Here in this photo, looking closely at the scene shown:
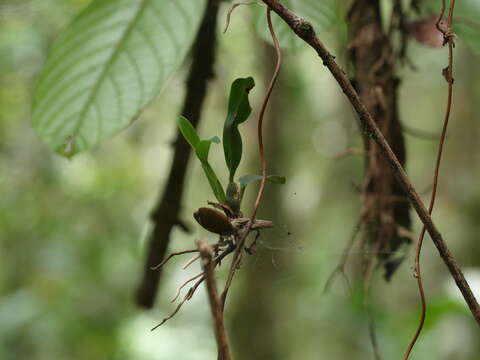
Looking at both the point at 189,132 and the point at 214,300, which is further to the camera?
the point at 189,132

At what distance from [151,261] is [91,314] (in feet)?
4.24

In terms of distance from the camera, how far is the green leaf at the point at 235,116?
1.23 ft

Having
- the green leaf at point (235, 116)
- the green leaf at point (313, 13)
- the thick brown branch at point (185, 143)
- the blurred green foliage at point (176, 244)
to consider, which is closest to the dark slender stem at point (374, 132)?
the green leaf at point (235, 116)

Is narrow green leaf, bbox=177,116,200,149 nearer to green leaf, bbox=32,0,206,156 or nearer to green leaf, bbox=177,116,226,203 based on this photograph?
green leaf, bbox=177,116,226,203

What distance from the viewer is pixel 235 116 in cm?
38

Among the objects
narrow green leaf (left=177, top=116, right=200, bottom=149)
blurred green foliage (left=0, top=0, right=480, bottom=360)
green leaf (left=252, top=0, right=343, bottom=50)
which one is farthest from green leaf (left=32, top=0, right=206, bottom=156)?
blurred green foliage (left=0, top=0, right=480, bottom=360)

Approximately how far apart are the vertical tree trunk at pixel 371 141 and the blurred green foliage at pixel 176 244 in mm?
371

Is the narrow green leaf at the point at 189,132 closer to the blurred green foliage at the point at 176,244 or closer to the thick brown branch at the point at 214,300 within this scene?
the thick brown branch at the point at 214,300

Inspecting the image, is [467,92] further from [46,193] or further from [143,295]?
[143,295]

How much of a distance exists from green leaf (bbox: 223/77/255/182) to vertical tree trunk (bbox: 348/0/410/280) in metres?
0.29

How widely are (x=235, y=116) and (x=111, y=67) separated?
25cm

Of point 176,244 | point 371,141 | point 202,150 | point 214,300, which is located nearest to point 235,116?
point 202,150

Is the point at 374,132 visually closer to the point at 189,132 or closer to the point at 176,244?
the point at 189,132

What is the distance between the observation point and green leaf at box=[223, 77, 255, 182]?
0.38 m
